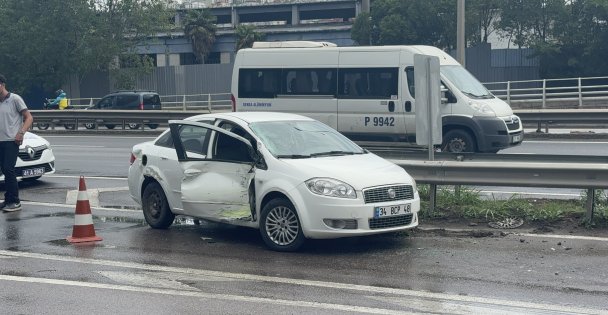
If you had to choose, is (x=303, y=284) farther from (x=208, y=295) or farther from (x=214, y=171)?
(x=214, y=171)

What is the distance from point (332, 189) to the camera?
921 cm

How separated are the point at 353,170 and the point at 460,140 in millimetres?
9424

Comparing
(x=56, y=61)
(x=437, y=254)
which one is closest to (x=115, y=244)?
(x=437, y=254)

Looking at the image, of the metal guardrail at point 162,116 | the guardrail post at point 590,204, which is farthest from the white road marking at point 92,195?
the metal guardrail at point 162,116

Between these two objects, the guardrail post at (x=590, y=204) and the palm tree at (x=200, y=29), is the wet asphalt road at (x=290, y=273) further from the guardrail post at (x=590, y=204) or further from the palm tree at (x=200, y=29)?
the palm tree at (x=200, y=29)

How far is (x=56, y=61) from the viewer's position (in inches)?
2159

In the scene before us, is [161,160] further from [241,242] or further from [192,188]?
[241,242]

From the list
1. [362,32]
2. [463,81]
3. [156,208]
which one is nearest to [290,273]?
[156,208]

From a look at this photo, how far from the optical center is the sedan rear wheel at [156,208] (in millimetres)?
11031

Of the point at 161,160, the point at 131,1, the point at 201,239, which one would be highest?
the point at 131,1

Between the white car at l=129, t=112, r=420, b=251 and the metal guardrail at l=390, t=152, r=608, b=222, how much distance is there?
1212 millimetres

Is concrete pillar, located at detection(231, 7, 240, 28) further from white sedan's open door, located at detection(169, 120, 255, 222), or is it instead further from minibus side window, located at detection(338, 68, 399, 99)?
white sedan's open door, located at detection(169, 120, 255, 222)

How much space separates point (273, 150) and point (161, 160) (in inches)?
71.6

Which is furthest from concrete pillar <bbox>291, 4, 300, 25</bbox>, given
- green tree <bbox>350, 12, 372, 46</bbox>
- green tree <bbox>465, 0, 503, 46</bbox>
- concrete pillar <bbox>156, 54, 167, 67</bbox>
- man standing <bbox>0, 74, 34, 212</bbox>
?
man standing <bbox>0, 74, 34, 212</bbox>
